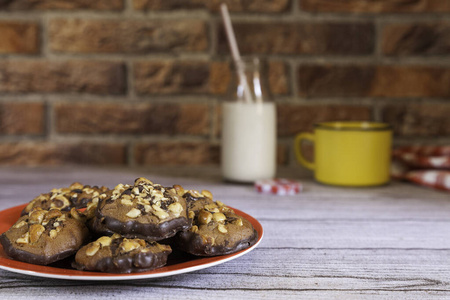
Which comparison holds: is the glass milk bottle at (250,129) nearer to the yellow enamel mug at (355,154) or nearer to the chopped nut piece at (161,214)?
the yellow enamel mug at (355,154)

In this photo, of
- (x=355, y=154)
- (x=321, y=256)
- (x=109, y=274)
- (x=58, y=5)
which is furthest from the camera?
(x=58, y=5)

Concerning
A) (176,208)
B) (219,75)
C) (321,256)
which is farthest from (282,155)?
(176,208)

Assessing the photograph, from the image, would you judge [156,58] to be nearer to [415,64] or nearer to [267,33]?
[267,33]

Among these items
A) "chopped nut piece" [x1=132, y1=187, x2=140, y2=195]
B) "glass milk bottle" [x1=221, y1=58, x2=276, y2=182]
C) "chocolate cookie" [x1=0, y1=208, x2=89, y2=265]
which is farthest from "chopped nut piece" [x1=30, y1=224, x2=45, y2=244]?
"glass milk bottle" [x1=221, y1=58, x2=276, y2=182]

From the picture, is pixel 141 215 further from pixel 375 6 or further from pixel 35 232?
pixel 375 6

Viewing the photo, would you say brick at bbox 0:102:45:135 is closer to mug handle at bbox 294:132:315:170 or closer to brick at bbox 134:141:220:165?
brick at bbox 134:141:220:165
